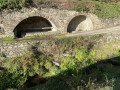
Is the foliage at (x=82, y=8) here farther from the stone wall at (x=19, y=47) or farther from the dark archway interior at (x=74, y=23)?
the stone wall at (x=19, y=47)

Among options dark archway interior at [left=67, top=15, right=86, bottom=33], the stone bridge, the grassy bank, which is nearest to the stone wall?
the grassy bank

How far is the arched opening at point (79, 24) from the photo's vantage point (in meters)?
A: 11.8

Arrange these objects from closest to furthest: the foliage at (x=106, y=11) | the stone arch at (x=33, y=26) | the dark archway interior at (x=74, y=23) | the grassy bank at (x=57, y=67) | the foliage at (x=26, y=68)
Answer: the grassy bank at (x=57, y=67) < the foliage at (x=26, y=68) < the stone arch at (x=33, y=26) < the foliage at (x=106, y=11) < the dark archway interior at (x=74, y=23)

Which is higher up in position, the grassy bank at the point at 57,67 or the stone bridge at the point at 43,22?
the stone bridge at the point at 43,22

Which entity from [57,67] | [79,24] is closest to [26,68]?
[57,67]

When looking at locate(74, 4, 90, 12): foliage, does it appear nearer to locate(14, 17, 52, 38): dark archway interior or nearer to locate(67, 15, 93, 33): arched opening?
locate(67, 15, 93, 33): arched opening

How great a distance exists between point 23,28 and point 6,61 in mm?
4708

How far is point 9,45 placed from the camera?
6.95 metres

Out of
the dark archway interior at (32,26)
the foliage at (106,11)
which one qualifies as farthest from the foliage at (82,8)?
the dark archway interior at (32,26)

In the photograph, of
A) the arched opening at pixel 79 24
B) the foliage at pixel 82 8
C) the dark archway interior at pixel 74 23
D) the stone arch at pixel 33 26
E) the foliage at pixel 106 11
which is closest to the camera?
the foliage at pixel 82 8

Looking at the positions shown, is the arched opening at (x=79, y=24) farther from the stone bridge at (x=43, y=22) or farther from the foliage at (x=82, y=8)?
the foliage at (x=82, y=8)

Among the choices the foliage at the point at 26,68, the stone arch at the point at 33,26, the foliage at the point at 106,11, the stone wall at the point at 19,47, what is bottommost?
the foliage at the point at 26,68

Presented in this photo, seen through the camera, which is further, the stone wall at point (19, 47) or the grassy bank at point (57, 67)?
the stone wall at point (19, 47)

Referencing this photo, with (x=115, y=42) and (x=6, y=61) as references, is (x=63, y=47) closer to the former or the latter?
(x=6, y=61)
